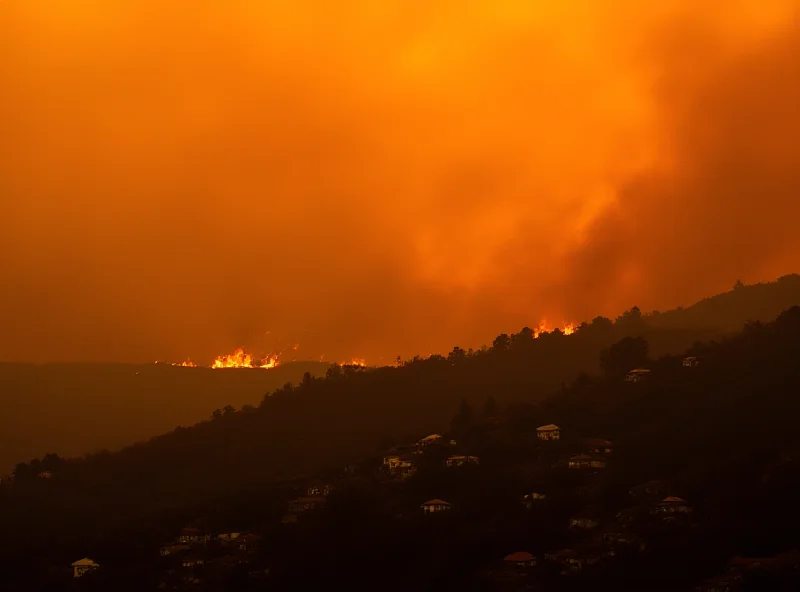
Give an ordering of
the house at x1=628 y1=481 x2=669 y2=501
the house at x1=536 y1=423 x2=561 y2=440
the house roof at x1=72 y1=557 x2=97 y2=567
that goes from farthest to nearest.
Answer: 1. the house at x1=536 y1=423 x2=561 y2=440
2. the house roof at x1=72 y1=557 x2=97 y2=567
3. the house at x1=628 y1=481 x2=669 y2=501

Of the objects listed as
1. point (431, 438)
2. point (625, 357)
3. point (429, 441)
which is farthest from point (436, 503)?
point (625, 357)

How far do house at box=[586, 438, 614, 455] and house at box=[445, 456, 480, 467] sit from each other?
10.4m

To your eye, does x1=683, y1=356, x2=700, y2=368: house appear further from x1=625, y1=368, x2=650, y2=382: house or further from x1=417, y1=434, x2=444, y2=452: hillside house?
x1=417, y1=434, x2=444, y2=452: hillside house

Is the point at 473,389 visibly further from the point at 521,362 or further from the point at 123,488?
the point at 123,488

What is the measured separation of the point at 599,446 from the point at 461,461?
503 inches

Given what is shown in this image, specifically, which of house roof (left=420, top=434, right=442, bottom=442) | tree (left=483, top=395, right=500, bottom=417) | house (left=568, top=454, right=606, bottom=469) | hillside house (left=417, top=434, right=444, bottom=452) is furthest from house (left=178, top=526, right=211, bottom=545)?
tree (left=483, top=395, right=500, bottom=417)

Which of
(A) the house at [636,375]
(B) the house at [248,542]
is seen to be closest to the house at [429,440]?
(A) the house at [636,375]

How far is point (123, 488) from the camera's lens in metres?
147

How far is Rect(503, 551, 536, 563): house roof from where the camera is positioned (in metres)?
97.9

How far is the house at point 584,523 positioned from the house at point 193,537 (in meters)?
31.9

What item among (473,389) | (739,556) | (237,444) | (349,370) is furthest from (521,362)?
(739,556)

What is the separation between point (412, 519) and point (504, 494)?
898cm

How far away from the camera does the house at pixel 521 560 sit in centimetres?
9750

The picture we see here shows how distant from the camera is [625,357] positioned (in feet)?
499
